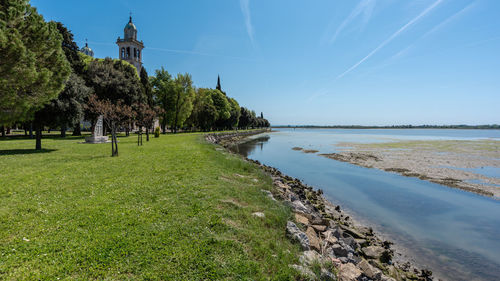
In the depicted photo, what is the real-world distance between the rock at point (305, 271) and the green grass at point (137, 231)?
22cm

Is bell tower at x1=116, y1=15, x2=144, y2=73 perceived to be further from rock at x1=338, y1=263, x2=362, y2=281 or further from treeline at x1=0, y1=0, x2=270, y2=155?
rock at x1=338, y1=263, x2=362, y2=281

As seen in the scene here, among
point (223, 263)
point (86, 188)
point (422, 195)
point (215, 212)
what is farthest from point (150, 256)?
point (422, 195)

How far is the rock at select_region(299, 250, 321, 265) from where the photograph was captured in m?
5.47

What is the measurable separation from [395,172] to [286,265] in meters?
24.4

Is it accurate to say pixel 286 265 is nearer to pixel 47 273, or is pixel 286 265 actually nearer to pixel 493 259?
pixel 47 273

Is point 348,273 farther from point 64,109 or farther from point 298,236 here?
point 64,109

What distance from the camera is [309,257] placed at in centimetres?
573

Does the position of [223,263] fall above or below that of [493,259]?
above

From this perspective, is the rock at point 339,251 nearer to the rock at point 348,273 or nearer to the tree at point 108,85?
the rock at point 348,273

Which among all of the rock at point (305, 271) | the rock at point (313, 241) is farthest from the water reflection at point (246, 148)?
the rock at point (305, 271)

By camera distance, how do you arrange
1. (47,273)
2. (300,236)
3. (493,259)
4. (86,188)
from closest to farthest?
(47,273) → (300,236) → (493,259) → (86,188)

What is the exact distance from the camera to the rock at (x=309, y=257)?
5.47 metres

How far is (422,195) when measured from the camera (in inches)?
641

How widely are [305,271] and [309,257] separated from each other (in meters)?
0.74
